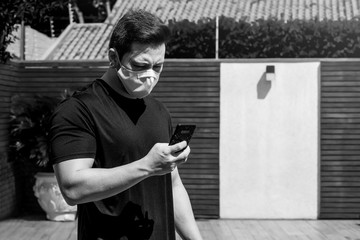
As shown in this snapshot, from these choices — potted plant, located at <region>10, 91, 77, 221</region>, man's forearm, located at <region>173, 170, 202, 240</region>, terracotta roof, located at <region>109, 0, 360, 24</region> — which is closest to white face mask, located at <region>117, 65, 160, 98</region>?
man's forearm, located at <region>173, 170, 202, 240</region>

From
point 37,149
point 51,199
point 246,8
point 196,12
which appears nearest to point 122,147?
point 37,149

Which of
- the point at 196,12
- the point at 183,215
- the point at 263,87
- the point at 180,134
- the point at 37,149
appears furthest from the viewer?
the point at 196,12

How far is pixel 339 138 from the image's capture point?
29.5 ft

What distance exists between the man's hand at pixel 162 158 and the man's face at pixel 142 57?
0.27 m

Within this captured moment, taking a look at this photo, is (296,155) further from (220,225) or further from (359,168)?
(220,225)

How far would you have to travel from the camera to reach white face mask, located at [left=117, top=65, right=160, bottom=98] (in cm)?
205

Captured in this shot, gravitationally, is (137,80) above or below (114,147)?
above

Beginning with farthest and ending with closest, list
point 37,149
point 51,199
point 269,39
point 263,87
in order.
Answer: point 269,39 → point 263,87 → point 51,199 → point 37,149

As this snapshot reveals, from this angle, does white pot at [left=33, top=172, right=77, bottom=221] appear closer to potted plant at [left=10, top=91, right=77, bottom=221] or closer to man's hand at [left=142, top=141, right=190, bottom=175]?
potted plant at [left=10, top=91, right=77, bottom=221]

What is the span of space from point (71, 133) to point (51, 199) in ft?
22.2

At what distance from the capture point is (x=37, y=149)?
8336 millimetres

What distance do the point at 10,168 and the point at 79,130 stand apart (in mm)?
7078

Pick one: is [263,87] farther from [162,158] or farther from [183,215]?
[162,158]

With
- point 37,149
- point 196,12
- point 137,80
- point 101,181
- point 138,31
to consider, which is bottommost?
point 37,149
